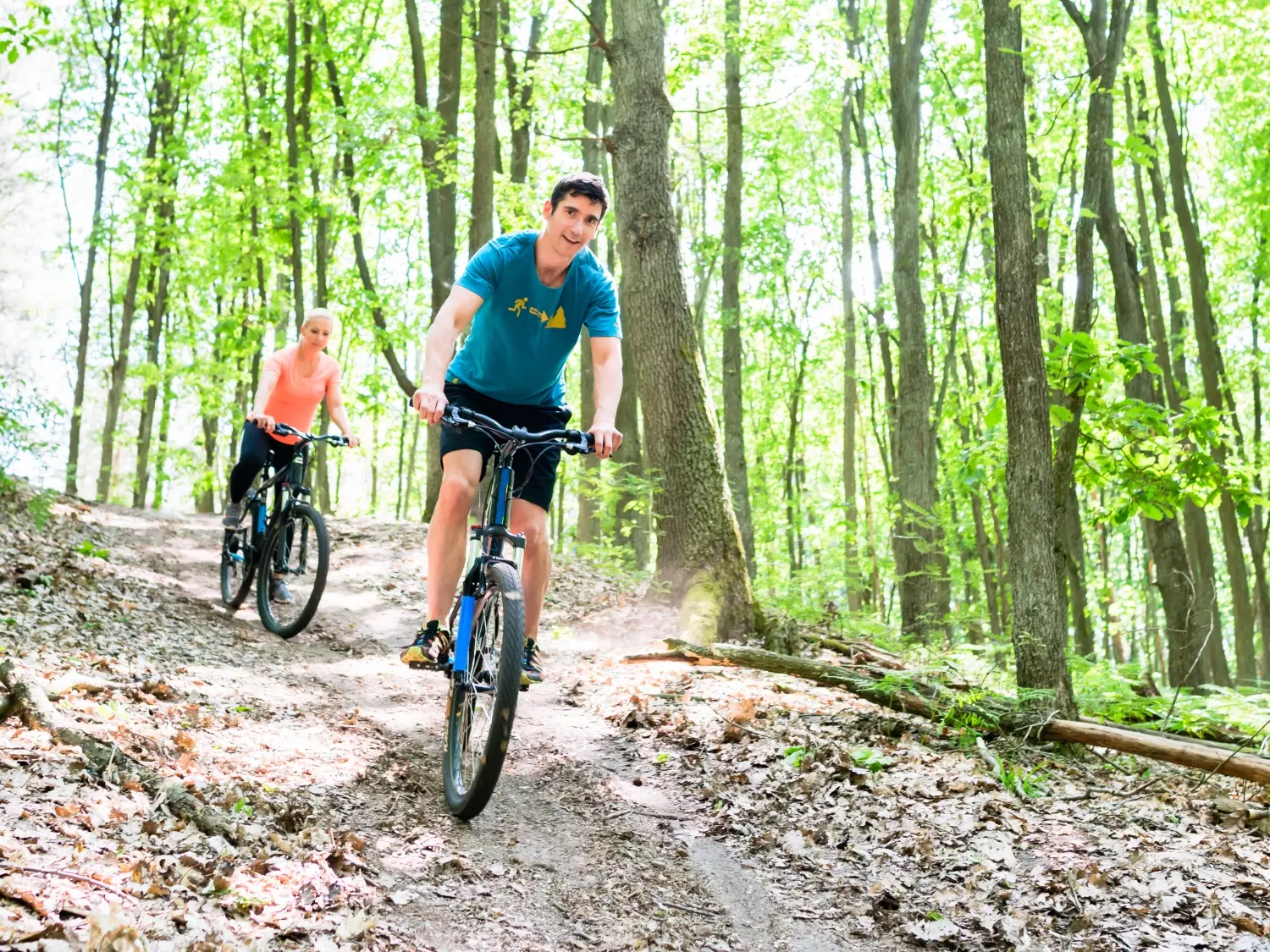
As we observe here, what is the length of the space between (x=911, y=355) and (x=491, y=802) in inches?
401

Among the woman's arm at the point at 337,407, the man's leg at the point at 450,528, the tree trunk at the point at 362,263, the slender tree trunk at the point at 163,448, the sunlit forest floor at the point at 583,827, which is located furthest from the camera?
the slender tree trunk at the point at 163,448

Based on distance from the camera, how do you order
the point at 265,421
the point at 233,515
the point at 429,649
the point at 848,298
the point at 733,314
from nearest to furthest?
the point at 429,649 < the point at 265,421 < the point at 233,515 < the point at 733,314 < the point at 848,298

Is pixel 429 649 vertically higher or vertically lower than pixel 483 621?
lower

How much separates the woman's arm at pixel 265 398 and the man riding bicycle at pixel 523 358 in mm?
3283

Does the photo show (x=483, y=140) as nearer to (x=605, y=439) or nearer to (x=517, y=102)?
(x=517, y=102)

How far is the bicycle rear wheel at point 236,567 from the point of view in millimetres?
8523

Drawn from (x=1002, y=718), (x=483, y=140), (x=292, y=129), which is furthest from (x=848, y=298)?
(x=1002, y=718)

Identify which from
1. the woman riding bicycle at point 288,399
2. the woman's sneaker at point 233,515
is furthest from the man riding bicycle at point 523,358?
the woman's sneaker at point 233,515

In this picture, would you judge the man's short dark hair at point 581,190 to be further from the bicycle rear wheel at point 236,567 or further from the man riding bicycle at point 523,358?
the bicycle rear wheel at point 236,567

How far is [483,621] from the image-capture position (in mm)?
4566

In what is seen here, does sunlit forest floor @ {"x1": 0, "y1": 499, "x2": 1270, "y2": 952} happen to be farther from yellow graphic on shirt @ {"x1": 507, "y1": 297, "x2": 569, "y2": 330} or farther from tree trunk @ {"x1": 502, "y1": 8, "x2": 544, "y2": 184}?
tree trunk @ {"x1": 502, "y1": 8, "x2": 544, "y2": 184}

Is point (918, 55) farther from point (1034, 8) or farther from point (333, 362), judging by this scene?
point (333, 362)

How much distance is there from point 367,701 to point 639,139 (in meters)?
5.33

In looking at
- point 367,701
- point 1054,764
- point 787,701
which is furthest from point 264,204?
point 1054,764
